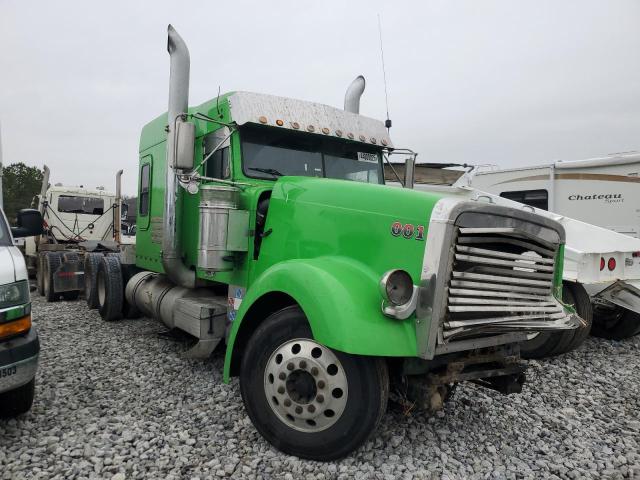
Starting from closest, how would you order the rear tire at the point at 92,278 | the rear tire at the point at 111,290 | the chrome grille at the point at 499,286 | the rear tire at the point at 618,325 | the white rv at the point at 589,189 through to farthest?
the chrome grille at the point at 499,286, the rear tire at the point at 618,325, the rear tire at the point at 111,290, the rear tire at the point at 92,278, the white rv at the point at 589,189

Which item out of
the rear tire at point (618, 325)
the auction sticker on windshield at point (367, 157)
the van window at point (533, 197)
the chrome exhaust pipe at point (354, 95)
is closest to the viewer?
the auction sticker on windshield at point (367, 157)

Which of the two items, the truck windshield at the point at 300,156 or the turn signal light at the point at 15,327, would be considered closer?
the turn signal light at the point at 15,327

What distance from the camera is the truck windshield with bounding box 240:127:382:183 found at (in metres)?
4.39

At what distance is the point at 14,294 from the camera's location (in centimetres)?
306

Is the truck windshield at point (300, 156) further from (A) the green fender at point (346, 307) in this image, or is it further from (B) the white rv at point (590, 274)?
(A) the green fender at point (346, 307)

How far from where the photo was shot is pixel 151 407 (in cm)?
382

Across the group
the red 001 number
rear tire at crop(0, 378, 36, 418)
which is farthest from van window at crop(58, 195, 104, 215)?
the red 001 number

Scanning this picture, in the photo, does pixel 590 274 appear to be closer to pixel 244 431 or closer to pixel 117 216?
pixel 244 431

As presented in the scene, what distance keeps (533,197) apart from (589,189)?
960 millimetres

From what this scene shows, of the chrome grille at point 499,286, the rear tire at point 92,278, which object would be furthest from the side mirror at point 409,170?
the rear tire at point 92,278

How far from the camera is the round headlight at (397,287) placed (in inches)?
107

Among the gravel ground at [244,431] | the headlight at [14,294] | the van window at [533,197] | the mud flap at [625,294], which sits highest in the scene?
the van window at [533,197]

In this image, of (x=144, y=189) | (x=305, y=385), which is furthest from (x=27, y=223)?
(x=305, y=385)

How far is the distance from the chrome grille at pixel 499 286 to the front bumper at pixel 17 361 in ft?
8.69
